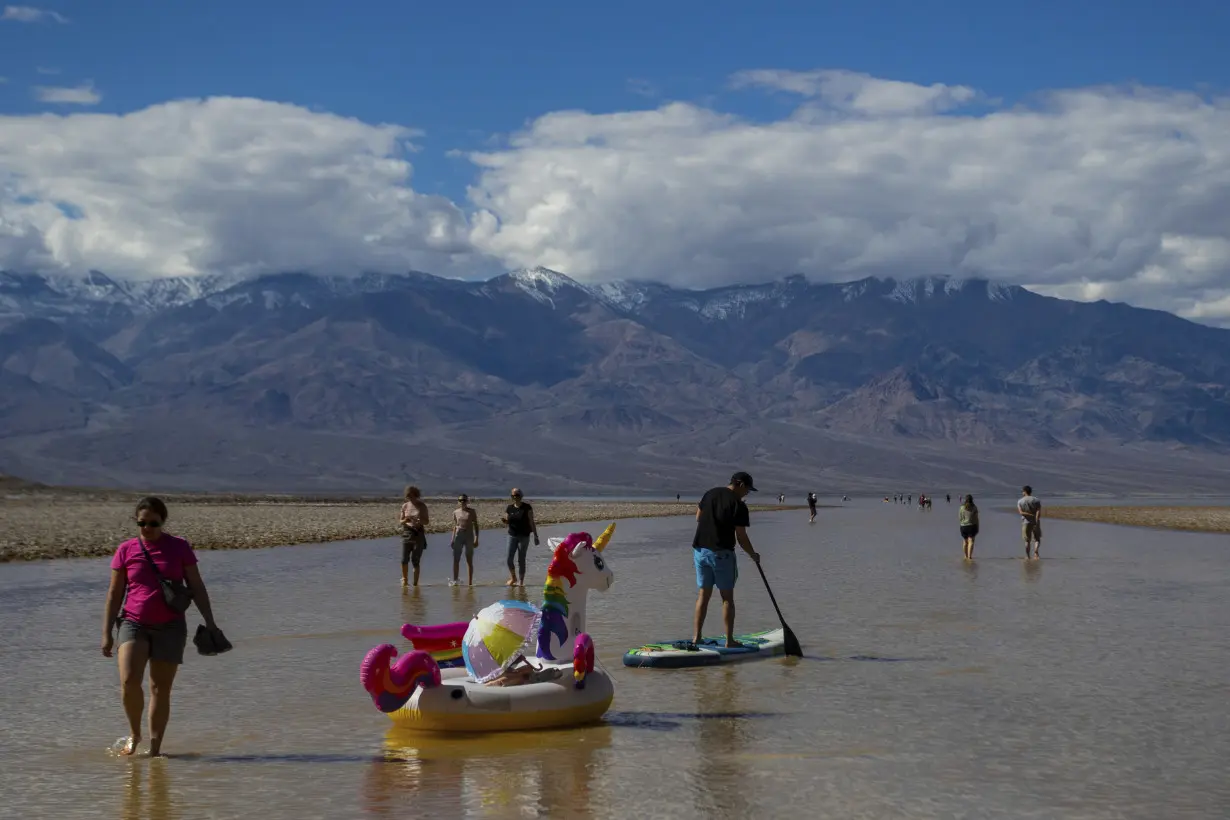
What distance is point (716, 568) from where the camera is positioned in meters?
14.7

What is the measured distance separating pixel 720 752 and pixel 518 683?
1.95m

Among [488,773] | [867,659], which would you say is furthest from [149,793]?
[867,659]

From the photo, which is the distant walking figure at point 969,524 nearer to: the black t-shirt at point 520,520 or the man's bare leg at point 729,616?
the black t-shirt at point 520,520

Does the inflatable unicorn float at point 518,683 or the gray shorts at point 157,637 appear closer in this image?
the gray shorts at point 157,637

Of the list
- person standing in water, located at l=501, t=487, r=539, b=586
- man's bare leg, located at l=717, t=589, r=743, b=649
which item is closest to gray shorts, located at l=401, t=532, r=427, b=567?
person standing in water, located at l=501, t=487, r=539, b=586

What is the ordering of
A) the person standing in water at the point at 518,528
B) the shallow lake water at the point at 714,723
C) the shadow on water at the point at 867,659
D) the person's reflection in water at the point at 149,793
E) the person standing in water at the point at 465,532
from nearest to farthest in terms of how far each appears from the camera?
the person's reflection in water at the point at 149,793, the shallow lake water at the point at 714,723, the shadow on water at the point at 867,659, the person standing in water at the point at 518,528, the person standing in water at the point at 465,532

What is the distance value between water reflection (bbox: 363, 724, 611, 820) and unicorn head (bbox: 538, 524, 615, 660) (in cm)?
90

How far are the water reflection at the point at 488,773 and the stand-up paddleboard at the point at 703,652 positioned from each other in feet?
9.69

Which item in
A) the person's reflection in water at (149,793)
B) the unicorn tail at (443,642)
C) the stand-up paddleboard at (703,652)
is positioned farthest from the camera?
the stand-up paddleboard at (703,652)

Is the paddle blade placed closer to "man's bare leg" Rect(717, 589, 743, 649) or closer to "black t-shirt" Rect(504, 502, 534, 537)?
"man's bare leg" Rect(717, 589, 743, 649)

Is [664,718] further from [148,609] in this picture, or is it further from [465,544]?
[465,544]

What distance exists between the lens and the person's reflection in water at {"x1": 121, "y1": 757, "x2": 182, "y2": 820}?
8.59 meters

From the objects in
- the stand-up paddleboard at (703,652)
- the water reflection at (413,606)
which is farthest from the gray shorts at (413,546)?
the stand-up paddleboard at (703,652)

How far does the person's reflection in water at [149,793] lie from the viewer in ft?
28.2
